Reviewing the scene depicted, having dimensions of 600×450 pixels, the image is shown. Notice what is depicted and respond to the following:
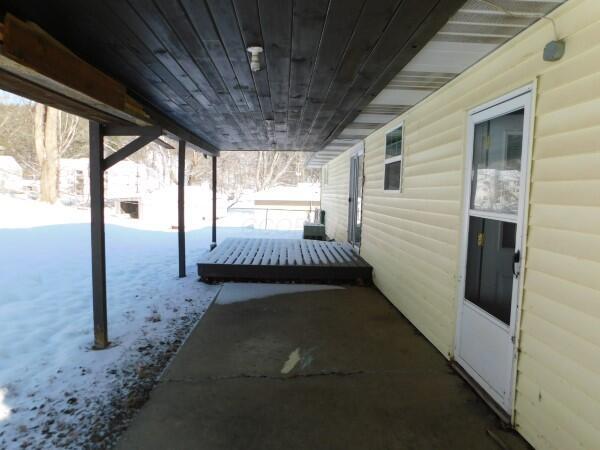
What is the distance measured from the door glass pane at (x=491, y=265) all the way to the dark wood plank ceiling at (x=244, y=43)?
1.30 m

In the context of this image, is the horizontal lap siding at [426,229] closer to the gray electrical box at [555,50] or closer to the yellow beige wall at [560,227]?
the yellow beige wall at [560,227]

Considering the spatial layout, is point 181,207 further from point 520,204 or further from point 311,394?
point 520,204

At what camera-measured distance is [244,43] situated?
2336 millimetres

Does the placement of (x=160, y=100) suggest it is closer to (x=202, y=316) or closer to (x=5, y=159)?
(x=202, y=316)

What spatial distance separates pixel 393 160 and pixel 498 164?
2377 millimetres

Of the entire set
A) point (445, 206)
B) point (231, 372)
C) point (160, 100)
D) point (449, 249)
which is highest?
point (160, 100)

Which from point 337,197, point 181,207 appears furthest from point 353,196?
point 181,207

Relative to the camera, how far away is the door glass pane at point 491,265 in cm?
236

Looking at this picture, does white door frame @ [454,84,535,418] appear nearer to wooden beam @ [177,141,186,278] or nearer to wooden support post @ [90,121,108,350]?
wooden support post @ [90,121,108,350]

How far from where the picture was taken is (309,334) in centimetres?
368

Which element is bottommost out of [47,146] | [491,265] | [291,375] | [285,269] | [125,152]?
[291,375]

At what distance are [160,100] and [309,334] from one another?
280 centimetres

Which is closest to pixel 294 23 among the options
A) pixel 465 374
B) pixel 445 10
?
pixel 445 10

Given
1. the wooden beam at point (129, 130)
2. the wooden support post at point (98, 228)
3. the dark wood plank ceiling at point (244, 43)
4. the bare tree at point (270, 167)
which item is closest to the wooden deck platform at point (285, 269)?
the wooden support post at point (98, 228)
